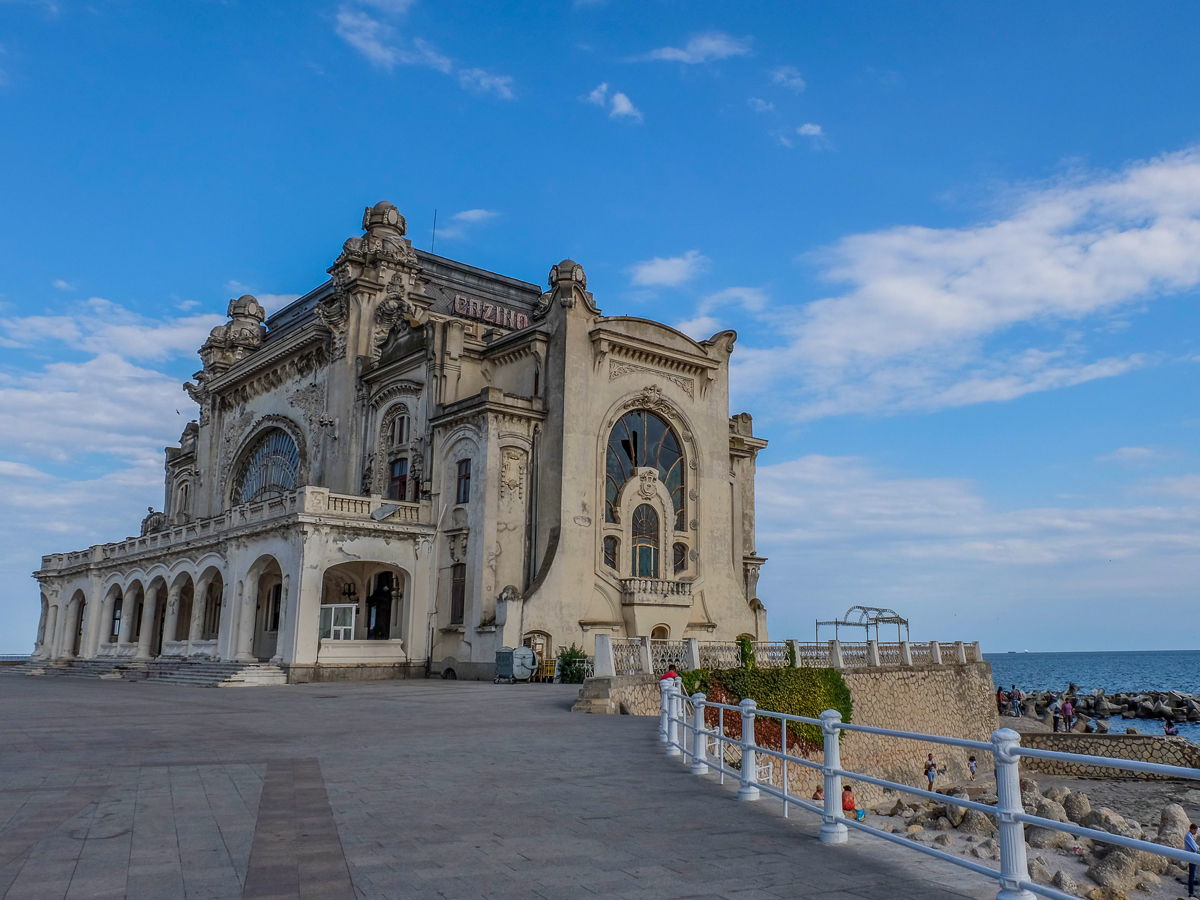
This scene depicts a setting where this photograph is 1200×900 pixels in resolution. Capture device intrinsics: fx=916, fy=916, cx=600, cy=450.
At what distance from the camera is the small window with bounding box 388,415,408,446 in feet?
126

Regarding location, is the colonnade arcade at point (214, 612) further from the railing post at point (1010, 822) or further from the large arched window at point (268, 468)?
the railing post at point (1010, 822)

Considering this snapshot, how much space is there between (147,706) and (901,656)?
82.2 ft

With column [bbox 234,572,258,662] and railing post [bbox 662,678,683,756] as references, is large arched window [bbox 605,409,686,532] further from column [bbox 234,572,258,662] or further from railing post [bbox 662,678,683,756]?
railing post [bbox 662,678,683,756]

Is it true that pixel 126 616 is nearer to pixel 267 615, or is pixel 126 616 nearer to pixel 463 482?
pixel 267 615

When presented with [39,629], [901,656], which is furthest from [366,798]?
[39,629]

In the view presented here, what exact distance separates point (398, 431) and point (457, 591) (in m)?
8.33

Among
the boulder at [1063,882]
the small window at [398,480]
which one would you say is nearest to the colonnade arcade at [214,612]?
the small window at [398,480]

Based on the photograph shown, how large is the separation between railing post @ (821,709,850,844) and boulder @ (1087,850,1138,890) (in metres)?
10.7

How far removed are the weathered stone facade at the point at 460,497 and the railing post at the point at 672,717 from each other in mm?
18659

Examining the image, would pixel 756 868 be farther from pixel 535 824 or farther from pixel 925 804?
pixel 925 804

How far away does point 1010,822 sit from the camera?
5.52m

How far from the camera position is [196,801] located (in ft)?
29.0

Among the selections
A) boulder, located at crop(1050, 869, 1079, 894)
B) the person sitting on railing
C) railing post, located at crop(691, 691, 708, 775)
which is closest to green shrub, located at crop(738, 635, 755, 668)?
the person sitting on railing

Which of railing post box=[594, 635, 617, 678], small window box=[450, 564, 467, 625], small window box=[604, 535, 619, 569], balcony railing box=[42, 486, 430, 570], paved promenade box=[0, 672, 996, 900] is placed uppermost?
balcony railing box=[42, 486, 430, 570]
